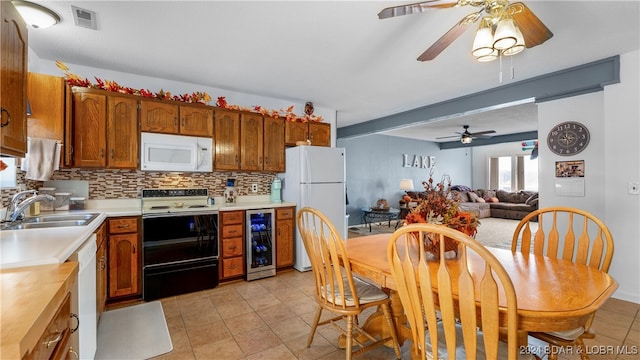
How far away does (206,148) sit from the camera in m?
3.53

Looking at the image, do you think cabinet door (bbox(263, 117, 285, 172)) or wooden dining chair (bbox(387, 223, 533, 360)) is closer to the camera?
wooden dining chair (bbox(387, 223, 533, 360))

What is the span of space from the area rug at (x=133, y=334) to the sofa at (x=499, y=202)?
6.77 m

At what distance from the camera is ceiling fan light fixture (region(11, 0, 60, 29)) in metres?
1.95

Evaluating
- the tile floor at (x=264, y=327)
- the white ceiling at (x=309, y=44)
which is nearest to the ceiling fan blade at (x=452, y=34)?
the white ceiling at (x=309, y=44)

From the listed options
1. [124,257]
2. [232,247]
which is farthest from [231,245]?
[124,257]

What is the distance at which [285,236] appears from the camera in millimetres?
3818

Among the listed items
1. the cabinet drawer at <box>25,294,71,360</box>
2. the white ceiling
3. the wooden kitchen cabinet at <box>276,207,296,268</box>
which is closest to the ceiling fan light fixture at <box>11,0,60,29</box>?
the white ceiling

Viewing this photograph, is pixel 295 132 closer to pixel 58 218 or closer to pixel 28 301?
pixel 58 218

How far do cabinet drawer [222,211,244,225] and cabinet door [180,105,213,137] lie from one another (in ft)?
3.31

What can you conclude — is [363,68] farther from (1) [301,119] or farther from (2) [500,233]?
(2) [500,233]

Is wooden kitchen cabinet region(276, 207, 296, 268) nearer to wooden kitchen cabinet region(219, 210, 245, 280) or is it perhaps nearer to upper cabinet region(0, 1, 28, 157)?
wooden kitchen cabinet region(219, 210, 245, 280)

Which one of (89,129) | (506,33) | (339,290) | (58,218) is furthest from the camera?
(89,129)

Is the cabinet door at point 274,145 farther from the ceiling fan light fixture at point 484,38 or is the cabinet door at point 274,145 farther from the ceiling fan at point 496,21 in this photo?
the ceiling fan light fixture at point 484,38

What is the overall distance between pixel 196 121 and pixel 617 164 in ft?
14.8
